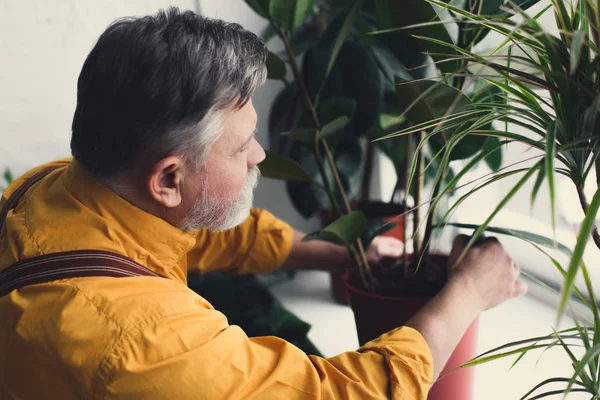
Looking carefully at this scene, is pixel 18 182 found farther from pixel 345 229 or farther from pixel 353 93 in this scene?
pixel 353 93

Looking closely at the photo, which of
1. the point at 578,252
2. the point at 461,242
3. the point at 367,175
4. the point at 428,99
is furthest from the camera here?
the point at 367,175

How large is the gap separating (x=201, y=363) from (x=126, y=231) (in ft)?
0.78

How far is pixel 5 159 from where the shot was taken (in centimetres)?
133

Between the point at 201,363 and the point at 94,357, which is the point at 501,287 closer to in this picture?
the point at 201,363

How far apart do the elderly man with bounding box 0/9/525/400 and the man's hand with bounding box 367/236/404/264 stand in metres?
0.32

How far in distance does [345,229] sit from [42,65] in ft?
2.87

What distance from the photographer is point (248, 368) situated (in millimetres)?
654

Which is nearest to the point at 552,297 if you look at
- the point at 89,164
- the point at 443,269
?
the point at 443,269

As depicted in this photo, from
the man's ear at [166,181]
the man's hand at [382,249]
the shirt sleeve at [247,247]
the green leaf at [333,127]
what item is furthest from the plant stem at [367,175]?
the man's ear at [166,181]

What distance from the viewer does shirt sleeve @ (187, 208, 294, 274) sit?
111 centimetres

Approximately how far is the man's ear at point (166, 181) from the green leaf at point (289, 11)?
1.08ft

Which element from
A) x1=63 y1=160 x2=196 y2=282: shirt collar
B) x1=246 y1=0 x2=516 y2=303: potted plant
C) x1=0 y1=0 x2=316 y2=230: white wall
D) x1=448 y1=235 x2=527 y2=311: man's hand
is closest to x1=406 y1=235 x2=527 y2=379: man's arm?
x1=448 y1=235 x2=527 y2=311: man's hand

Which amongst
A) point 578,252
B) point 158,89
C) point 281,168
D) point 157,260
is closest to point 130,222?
point 157,260

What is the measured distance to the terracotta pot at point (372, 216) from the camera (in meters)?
1.36
